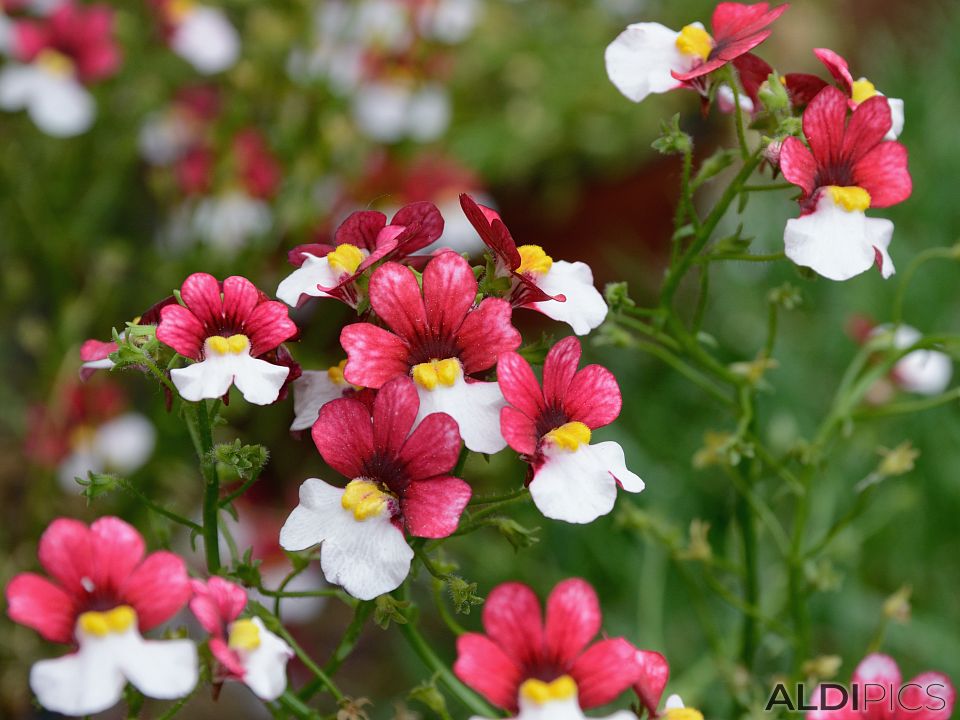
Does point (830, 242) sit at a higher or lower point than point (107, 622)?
higher

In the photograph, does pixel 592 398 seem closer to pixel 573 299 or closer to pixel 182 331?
pixel 573 299

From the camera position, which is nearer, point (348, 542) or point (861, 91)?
point (348, 542)

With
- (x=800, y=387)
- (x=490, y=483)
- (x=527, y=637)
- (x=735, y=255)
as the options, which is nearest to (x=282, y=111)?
(x=490, y=483)

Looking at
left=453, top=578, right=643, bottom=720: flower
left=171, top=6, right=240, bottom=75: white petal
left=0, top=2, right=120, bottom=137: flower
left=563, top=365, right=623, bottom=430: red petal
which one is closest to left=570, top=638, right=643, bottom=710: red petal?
left=453, top=578, right=643, bottom=720: flower

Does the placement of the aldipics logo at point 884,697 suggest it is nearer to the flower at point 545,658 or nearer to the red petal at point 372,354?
the flower at point 545,658

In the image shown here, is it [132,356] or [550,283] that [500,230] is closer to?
[550,283]

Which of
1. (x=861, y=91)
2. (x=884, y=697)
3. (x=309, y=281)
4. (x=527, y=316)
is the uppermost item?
(x=527, y=316)

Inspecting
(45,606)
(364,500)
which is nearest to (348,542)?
(364,500)

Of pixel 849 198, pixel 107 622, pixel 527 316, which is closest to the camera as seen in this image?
pixel 107 622
